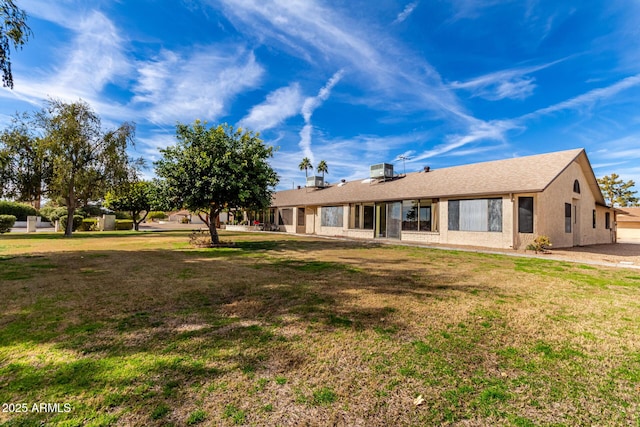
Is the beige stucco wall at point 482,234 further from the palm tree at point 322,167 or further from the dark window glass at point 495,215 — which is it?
the palm tree at point 322,167

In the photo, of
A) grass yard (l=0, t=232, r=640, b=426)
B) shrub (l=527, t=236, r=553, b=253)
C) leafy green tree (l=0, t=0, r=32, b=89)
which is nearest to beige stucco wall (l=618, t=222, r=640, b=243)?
shrub (l=527, t=236, r=553, b=253)

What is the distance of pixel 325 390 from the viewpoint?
9.34ft

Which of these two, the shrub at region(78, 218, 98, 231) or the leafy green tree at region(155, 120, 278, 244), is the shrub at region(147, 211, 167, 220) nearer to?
the shrub at region(78, 218, 98, 231)

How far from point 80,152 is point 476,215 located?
29553mm

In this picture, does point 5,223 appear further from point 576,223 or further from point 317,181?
point 576,223

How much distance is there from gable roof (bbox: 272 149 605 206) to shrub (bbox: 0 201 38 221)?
143ft

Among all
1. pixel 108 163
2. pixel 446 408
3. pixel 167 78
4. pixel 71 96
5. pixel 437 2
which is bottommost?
pixel 446 408

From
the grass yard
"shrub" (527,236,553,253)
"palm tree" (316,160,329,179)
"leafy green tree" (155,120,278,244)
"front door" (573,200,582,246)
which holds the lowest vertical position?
the grass yard

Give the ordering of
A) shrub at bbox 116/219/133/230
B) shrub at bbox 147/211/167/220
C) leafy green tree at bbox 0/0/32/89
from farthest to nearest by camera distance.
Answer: shrub at bbox 147/211/167/220 < shrub at bbox 116/219/133/230 < leafy green tree at bbox 0/0/32/89

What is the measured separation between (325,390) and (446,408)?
1.14 meters

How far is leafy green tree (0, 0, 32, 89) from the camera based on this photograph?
27.4 ft

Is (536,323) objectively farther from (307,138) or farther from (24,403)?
(307,138)

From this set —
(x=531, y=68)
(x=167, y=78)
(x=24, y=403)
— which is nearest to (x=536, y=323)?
(x=24, y=403)

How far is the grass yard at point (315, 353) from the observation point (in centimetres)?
255
